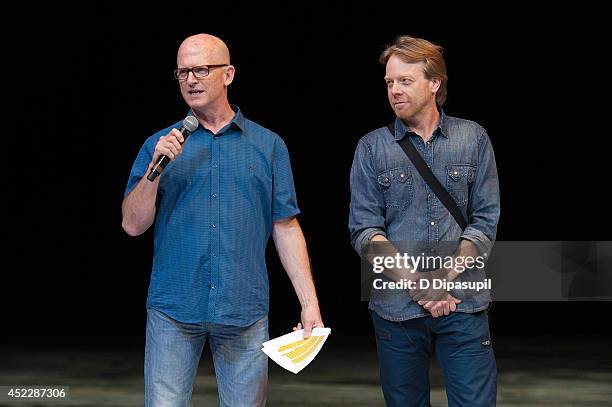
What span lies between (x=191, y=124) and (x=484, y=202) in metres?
0.95

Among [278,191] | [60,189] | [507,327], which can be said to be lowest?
[507,327]

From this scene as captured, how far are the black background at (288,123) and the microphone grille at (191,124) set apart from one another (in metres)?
3.35

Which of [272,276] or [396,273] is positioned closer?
[396,273]

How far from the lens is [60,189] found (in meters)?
8.36

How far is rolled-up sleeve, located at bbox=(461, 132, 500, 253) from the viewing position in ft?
12.9

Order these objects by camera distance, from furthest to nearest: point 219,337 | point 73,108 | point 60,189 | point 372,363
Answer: point 60,189 → point 73,108 → point 372,363 → point 219,337

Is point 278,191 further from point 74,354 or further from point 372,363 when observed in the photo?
point 74,354

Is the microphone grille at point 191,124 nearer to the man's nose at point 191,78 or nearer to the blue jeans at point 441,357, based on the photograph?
the man's nose at point 191,78

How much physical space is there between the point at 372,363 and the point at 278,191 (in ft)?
11.4

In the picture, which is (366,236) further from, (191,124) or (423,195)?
(191,124)

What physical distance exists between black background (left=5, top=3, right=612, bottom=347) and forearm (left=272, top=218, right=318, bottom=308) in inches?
130

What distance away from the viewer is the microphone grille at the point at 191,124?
3.77 metres

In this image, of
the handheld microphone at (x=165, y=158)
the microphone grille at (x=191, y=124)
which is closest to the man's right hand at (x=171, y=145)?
the handheld microphone at (x=165, y=158)

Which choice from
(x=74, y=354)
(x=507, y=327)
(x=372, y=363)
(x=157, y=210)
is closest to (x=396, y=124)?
(x=157, y=210)
